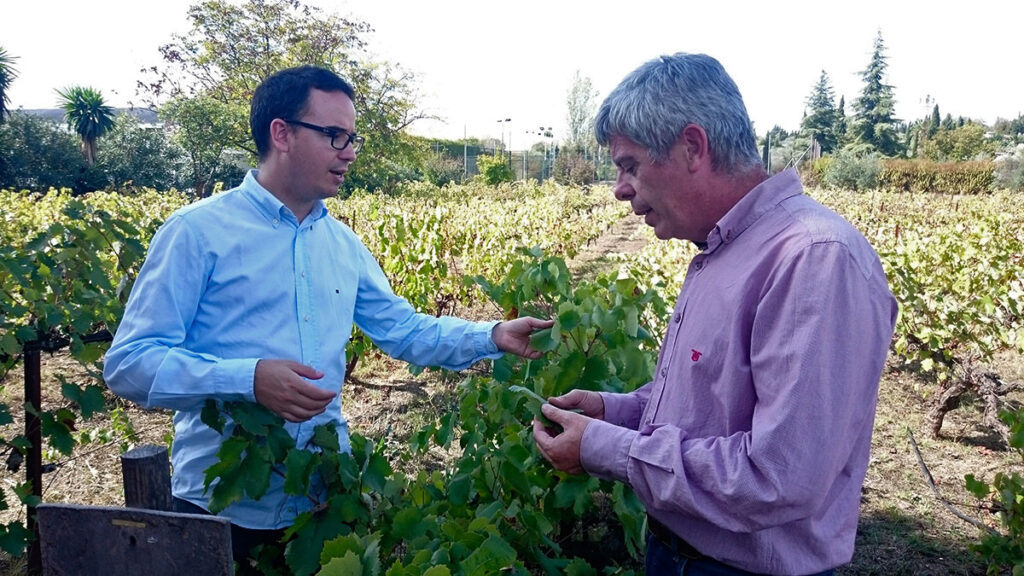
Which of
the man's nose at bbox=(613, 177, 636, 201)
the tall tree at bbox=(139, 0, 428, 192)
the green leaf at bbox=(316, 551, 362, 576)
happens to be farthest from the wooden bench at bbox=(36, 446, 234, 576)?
the tall tree at bbox=(139, 0, 428, 192)

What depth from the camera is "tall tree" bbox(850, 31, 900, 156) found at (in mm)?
52844

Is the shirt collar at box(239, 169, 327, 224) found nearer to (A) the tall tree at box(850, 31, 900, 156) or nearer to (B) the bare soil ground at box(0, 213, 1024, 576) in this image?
(B) the bare soil ground at box(0, 213, 1024, 576)

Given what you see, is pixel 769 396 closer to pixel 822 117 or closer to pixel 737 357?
pixel 737 357

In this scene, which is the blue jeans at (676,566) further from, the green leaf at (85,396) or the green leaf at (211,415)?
the green leaf at (85,396)

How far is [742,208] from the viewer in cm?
133

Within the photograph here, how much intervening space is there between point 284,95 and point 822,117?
220 feet

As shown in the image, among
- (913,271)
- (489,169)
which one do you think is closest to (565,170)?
(489,169)

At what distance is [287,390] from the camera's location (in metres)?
1.67

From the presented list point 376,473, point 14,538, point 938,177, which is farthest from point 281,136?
point 938,177

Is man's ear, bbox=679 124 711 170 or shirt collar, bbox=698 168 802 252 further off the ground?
man's ear, bbox=679 124 711 170

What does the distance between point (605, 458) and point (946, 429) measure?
4.95 m

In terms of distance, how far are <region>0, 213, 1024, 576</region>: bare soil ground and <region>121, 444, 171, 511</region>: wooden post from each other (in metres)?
1.19

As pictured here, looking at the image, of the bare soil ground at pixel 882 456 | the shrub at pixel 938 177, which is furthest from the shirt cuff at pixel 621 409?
the shrub at pixel 938 177

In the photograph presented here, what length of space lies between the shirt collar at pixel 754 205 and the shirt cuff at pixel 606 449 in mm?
403
